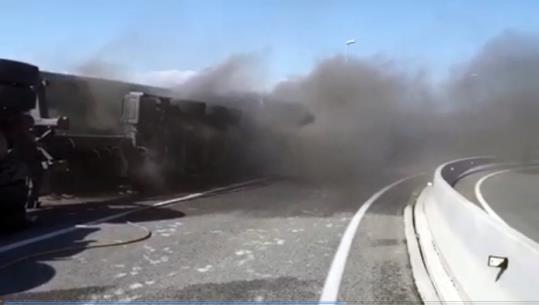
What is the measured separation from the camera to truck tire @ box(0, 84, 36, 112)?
9148 millimetres

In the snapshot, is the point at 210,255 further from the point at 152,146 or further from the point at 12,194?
the point at 152,146

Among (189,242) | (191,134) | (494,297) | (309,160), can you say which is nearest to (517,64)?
(309,160)

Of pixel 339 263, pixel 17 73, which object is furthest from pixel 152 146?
pixel 339 263

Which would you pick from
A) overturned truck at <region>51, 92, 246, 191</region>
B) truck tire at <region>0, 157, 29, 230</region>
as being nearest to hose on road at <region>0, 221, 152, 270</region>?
truck tire at <region>0, 157, 29, 230</region>

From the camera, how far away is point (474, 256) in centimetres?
552

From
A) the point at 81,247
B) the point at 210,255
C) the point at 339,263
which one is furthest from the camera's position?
the point at 81,247

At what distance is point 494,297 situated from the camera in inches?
177

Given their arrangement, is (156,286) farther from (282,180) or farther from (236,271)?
(282,180)

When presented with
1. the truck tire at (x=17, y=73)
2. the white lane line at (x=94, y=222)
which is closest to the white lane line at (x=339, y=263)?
the white lane line at (x=94, y=222)

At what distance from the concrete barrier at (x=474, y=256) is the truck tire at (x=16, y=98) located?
5.87 metres

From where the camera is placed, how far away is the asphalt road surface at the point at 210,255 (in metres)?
6.01

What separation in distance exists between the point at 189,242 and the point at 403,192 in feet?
33.0

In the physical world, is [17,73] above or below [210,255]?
above

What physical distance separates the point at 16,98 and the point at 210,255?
3.83m
